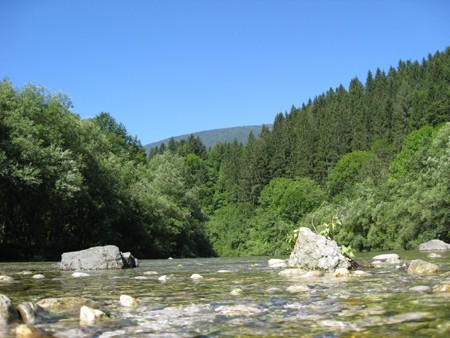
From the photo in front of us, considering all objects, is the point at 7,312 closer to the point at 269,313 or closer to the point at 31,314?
the point at 31,314

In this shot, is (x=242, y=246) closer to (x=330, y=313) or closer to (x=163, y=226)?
(x=163, y=226)

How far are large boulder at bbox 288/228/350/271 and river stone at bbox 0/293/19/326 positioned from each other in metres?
9.96

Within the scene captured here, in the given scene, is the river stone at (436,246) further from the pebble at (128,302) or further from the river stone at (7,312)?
the river stone at (7,312)

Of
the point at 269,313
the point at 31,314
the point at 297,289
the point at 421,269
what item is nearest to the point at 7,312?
the point at 31,314

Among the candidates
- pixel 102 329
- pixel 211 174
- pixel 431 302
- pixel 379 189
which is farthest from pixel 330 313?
pixel 211 174

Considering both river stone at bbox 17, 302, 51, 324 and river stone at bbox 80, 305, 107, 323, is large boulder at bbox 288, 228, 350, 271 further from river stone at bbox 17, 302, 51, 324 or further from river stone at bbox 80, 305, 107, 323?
river stone at bbox 17, 302, 51, 324

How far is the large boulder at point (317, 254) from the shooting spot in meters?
14.1

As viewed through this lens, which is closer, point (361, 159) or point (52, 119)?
point (52, 119)

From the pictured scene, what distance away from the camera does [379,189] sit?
59875 millimetres

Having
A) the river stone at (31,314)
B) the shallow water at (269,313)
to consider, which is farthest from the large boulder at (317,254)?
the river stone at (31,314)

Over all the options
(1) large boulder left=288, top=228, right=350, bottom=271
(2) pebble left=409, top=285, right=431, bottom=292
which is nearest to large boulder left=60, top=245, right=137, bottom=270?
(1) large boulder left=288, top=228, right=350, bottom=271

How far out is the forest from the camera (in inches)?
1369

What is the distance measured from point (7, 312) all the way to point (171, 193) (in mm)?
57021

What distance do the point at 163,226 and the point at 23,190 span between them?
21510 mm
